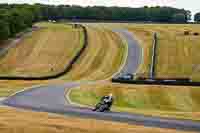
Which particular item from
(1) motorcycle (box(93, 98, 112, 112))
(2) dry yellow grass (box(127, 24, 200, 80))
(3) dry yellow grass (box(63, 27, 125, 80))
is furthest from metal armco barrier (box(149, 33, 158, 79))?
(1) motorcycle (box(93, 98, 112, 112))

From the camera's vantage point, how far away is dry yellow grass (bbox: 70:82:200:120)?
53312 mm

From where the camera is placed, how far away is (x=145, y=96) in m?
57.5

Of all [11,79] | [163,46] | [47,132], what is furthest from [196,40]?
[47,132]

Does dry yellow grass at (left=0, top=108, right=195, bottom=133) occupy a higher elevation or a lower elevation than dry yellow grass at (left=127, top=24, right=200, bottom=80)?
higher

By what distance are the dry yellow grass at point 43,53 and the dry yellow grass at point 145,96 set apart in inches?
1034

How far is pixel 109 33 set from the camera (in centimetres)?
13000

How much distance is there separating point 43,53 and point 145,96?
51.7 meters

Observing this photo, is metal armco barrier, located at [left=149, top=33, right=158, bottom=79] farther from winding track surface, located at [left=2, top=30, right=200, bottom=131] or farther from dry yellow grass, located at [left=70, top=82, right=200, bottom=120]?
winding track surface, located at [left=2, top=30, right=200, bottom=131]

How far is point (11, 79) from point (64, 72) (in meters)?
11.6

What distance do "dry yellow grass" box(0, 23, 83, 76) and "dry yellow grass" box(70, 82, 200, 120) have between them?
26.3 metres

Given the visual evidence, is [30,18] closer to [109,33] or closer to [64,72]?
[109,33]

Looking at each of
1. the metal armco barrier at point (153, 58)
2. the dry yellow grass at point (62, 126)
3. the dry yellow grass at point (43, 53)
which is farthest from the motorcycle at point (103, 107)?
the dry yellow grass at point (43, 53)

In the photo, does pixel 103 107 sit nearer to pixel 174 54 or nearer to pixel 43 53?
pixel 174 54

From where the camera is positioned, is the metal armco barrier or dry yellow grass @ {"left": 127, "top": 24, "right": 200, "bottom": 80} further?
dry yellow grass @ {"left": 127, "top": 24, "right": 200, "bottom": 80}
